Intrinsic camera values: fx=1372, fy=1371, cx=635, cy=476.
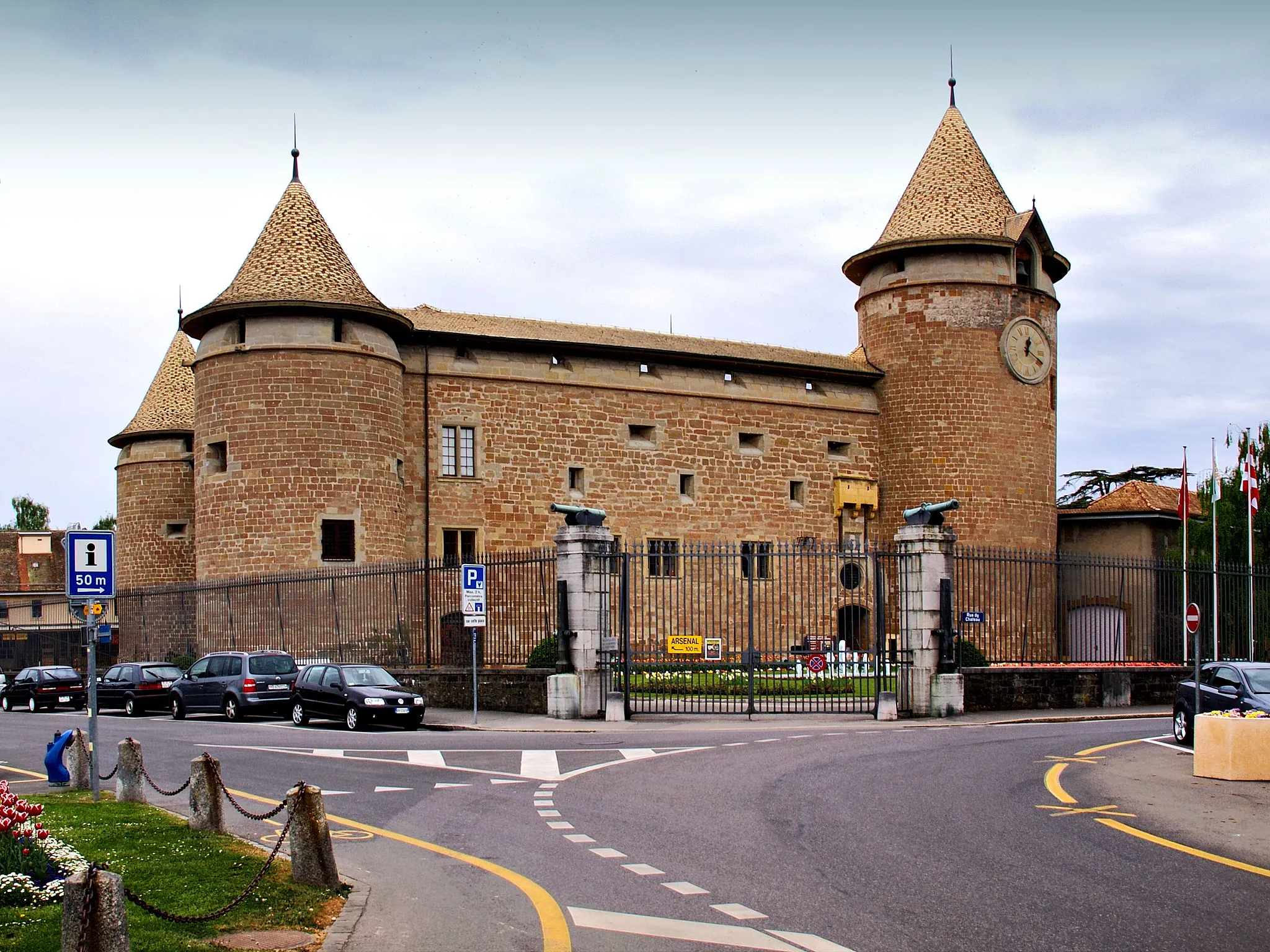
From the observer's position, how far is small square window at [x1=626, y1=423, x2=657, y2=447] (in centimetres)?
4438

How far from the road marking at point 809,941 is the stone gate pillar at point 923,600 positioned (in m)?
17.9

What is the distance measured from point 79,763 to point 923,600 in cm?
1512

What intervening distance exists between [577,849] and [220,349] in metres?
30.0

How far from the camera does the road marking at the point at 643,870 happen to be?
9.29m

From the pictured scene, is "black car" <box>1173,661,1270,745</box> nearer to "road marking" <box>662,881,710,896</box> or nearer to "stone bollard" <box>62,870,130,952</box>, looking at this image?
"road marking" <box>662,881,710,896</box>

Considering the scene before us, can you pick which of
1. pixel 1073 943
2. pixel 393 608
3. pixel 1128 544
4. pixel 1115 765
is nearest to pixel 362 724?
pixel 393 608

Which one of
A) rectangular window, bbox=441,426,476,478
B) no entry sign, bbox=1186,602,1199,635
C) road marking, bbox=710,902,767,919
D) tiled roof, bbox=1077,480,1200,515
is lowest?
road marking, bbox=710,902,767,919

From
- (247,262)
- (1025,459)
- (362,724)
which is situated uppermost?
(247,262)

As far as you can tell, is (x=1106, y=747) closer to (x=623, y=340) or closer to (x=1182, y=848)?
(x=1182, y=848)

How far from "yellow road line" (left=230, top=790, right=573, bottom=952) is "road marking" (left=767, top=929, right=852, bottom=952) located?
116 cm

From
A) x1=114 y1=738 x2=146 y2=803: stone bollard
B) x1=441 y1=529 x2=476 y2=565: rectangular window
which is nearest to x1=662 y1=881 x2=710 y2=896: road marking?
x1=114 y1=738 x2=146 y2=803: stone bollard

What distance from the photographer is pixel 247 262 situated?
3853 centimetres

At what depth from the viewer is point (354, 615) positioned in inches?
1233

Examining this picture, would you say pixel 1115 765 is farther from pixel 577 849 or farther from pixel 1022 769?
pixel 577 849
